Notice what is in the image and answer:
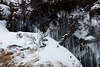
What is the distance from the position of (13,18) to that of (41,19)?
1.26m

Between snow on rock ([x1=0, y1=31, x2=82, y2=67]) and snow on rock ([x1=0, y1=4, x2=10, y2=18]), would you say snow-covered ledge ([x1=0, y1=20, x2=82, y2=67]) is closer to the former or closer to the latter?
snow on rock ([x1=0, y1=31, x2=82, y2=67])

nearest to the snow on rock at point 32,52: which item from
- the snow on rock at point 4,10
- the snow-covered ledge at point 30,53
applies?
the snow-covered ledge at point 30,53

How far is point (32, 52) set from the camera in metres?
3.08

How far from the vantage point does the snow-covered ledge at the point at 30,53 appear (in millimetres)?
2771

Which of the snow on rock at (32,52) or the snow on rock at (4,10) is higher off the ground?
the snow on rock at (4,10)

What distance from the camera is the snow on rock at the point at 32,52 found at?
2.79 metres

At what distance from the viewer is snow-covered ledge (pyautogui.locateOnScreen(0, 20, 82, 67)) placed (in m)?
2.77

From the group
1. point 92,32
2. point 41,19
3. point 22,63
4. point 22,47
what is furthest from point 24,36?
point 92,32

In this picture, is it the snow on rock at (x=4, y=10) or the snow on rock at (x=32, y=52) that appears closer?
the snow on rock at (x=32, y=52)

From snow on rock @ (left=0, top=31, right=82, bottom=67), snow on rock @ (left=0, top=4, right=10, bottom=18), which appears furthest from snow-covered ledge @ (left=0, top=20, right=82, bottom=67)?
→ snow on rock @ (left=0, top=4, right=10, bottom=18)

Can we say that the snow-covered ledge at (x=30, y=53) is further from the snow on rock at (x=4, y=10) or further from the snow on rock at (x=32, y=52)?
the snow on rock at (x=4, y=10)

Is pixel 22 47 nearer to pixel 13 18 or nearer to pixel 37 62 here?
pixel 37 62

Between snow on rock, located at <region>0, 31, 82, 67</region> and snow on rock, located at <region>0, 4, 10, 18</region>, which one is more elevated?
snow on rock, located at <region>0, 4, 10, 18</region>

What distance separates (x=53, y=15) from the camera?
5227 millimetres
